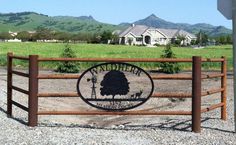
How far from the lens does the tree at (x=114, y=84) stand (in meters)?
11.0

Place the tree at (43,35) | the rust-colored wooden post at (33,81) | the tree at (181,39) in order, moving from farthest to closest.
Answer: the tree at (43,35), the tree at (181,39), the rust-colored wooden post at (33,81)

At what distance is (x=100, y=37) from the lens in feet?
572

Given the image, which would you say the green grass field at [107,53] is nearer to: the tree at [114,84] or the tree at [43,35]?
the tree at [114,84]

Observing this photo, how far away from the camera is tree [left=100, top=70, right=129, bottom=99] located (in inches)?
431

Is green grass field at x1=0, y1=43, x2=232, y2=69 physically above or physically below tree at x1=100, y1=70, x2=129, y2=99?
above

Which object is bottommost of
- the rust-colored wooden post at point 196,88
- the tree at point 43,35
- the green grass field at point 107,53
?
the rust-colored wooden post at point 196,88

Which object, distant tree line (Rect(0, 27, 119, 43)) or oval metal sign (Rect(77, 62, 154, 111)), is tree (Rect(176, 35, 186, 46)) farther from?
oval metal sign (Rect(77, 62, 154, 111))

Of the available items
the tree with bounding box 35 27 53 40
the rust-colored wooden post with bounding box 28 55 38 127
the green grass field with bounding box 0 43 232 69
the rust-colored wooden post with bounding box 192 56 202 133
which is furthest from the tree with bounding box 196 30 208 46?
the rust-colored wooden post with bounding box 28 55 38 127

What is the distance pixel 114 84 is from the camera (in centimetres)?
1101

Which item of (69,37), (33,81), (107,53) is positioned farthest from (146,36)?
(33,81)

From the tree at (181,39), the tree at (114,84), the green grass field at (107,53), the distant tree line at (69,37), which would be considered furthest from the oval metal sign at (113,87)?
the tree at (181,39)

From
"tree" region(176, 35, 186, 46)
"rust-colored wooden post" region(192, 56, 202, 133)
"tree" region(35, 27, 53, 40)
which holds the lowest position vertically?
"rust-colored wooden post" region(192, 56, 202, 133)

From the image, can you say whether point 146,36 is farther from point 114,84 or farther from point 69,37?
point 114,84

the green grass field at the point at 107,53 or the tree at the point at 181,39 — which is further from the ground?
the tree at the point at 181,39
